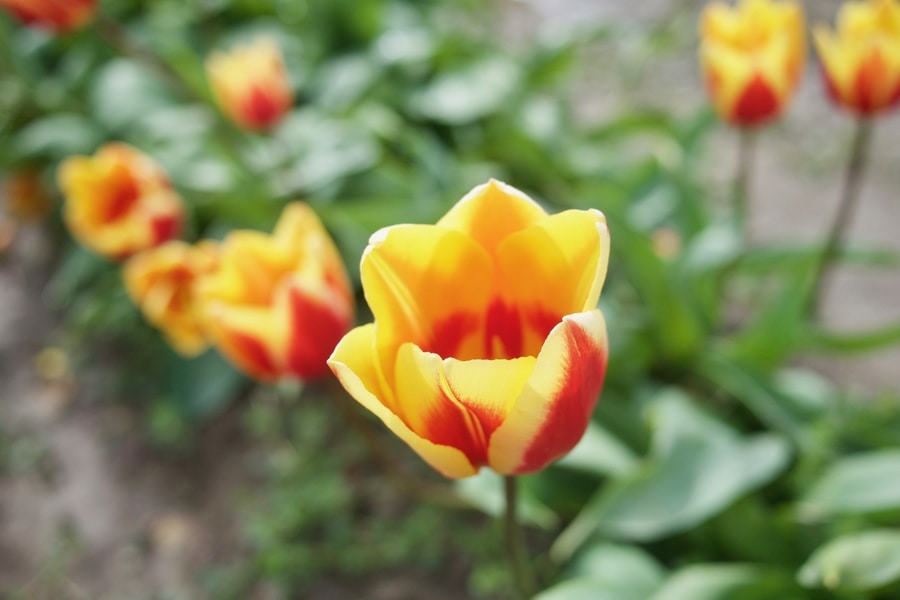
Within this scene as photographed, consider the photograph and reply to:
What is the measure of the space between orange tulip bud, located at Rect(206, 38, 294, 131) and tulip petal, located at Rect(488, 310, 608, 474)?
120 cm

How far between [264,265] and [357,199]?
77 centimetres

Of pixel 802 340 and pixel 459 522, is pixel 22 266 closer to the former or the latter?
pixel 459 522

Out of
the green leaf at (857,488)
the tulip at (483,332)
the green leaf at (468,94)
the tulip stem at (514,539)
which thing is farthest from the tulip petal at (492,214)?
the green leaf at (468,94)

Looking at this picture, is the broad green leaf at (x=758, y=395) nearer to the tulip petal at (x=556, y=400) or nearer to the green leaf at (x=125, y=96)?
the tulip petal at (x=556, y=400)

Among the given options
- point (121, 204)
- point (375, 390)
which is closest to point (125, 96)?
point (121, 204)

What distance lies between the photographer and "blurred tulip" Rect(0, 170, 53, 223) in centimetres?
242

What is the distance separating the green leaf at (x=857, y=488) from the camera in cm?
100

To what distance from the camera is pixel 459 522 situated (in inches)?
57.8

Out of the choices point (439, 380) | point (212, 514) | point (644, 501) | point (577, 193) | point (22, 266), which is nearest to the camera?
point (439, 380)

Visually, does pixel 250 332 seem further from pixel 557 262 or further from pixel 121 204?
pixel 121 204

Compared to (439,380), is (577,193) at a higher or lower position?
lower

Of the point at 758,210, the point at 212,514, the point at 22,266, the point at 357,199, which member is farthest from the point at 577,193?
the point at 22,266

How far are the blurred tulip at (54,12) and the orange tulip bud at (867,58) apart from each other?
1.37 meters

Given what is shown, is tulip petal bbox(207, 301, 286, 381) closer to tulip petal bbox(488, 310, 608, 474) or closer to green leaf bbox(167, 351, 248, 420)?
tulip petal bbox(488, 310, 608, 474)
